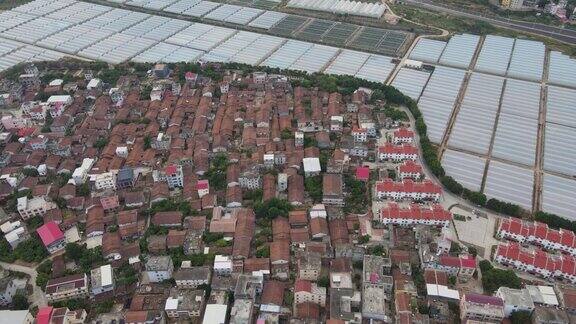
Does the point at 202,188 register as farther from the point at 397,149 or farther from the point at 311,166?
the point at 397,149

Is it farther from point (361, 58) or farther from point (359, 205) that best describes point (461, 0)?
point (359, 205)

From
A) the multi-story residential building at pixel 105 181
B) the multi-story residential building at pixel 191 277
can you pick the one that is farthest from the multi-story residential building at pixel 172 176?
the multi-story residential building at pixel 191 277

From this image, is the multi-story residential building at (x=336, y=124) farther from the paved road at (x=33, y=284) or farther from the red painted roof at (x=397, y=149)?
the paved road at (x=33, y=284)

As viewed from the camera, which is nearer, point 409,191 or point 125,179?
point 409,191

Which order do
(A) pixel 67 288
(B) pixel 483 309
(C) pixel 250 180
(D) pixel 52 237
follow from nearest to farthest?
(B) pixel 483 309 → (A) pixel 67 288 → (D) pixel 52 237 → (C) pixel 250 180

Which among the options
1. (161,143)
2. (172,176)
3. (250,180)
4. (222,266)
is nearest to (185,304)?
(222,266)

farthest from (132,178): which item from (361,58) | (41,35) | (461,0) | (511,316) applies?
(461,0)

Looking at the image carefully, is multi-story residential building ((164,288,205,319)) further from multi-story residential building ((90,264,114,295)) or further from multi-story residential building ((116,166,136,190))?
multi-story residential building ((116,166,136,190))
